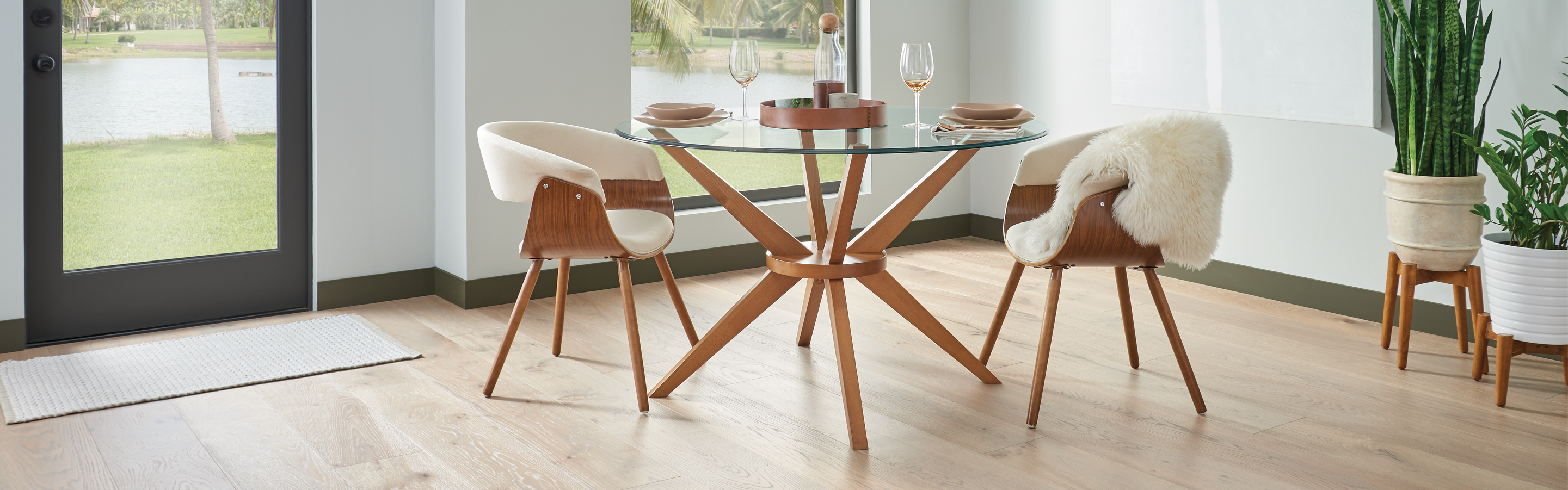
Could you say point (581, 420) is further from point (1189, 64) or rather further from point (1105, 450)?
point (1189, 64)

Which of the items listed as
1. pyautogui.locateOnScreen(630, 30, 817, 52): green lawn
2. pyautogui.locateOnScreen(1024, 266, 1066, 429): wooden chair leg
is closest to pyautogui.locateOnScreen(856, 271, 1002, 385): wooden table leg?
pyautogui.locateOnScreen(1024, 266, 1066, 429): wooden chair leg

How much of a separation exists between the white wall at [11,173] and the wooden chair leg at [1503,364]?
4.10 metres

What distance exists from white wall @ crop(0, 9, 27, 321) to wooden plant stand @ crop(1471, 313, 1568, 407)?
4.10 meters

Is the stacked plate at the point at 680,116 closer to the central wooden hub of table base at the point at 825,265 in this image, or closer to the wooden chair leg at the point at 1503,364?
the central wooden hub of table base at the point at 825,265

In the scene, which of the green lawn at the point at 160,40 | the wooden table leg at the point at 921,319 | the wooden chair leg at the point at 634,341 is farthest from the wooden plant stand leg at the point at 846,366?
the green lawn at the point at 160,40

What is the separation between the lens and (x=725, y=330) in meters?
3.00

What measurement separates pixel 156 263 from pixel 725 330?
2.04 meters

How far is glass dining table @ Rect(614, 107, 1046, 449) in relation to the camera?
2748 millimetres

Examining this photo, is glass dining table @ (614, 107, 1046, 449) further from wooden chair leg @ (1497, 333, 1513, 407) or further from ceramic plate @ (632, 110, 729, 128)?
wooden chair leg @ (1497, 333, 1513, 407)

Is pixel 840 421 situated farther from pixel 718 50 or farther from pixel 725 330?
pixel 718 50

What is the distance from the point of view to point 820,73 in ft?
10.3

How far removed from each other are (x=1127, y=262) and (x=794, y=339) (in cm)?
120

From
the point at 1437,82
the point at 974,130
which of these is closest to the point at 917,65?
the point at 974,130

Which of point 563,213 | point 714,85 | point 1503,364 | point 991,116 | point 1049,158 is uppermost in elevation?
point 714,85
